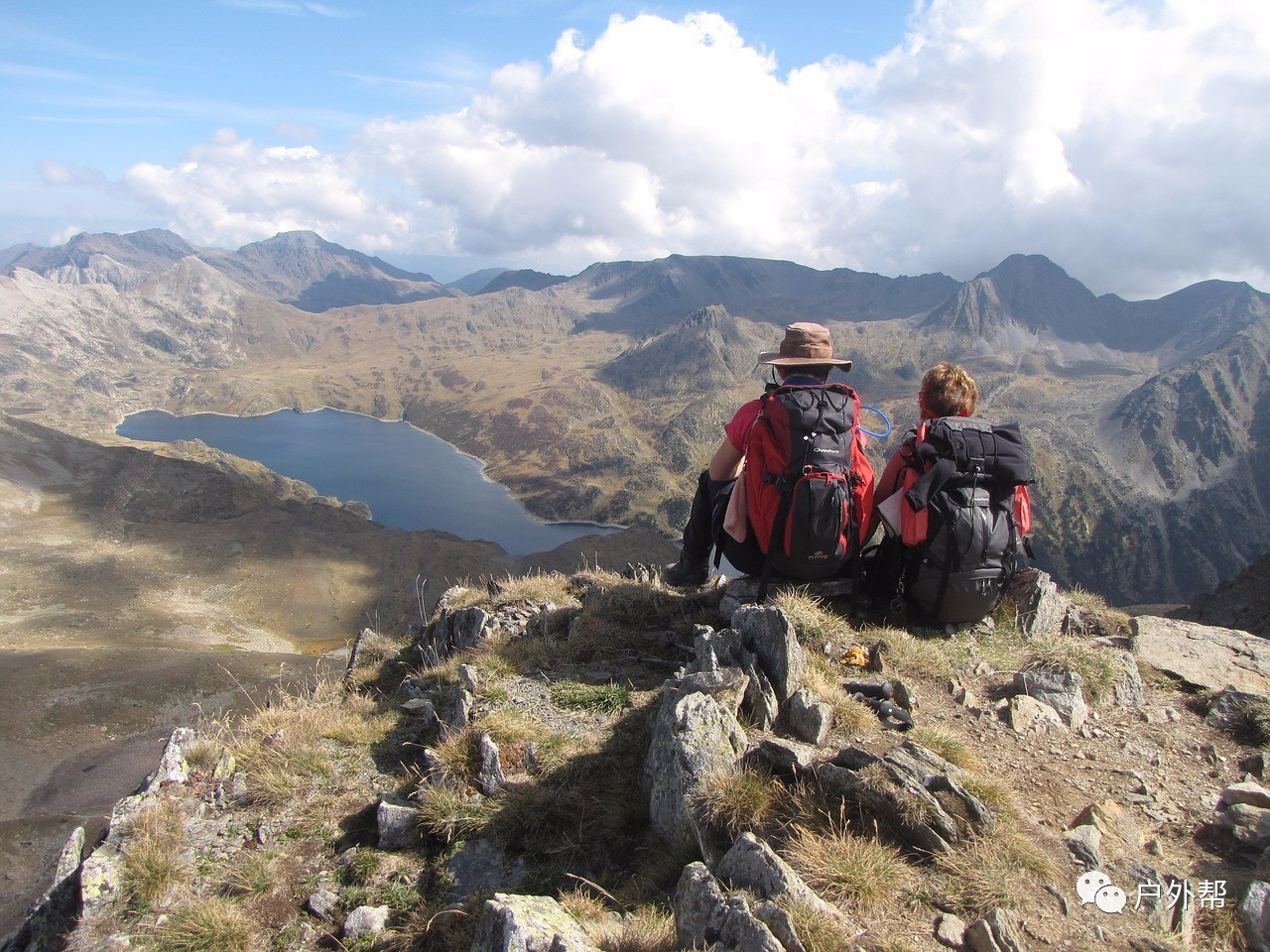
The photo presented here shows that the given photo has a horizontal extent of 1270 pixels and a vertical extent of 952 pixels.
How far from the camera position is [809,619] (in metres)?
7.14

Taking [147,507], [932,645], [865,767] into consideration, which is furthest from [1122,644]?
[147,507]

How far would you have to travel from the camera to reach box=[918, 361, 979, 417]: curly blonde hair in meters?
7.43

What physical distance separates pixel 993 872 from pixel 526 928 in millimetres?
2782

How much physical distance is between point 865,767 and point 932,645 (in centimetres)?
291

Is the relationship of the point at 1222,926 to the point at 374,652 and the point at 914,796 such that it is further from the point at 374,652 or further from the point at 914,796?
the point at 374,652

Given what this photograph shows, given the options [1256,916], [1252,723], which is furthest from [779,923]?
[1252,723]

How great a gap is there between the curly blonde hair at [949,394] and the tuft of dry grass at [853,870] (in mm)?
4858

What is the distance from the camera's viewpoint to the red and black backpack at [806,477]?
693 centimetres

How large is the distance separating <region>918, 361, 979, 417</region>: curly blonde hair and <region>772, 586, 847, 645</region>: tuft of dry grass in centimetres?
257

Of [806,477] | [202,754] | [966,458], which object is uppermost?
[966,458]

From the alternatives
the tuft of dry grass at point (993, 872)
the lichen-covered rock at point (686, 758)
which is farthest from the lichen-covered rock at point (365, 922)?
the tuft of dry grass at point (993, 872)

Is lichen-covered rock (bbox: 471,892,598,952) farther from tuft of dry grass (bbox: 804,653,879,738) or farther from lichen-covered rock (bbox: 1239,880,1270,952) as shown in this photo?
lichen-covered rock (bbox: 1239,880,1270,952)

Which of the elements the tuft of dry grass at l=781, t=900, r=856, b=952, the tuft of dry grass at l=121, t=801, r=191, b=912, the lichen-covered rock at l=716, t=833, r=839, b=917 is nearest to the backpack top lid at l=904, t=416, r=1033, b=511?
the lichen-covered rock at l=716, t=833, r=839, b=917

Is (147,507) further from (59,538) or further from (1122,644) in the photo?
(1122,644)
